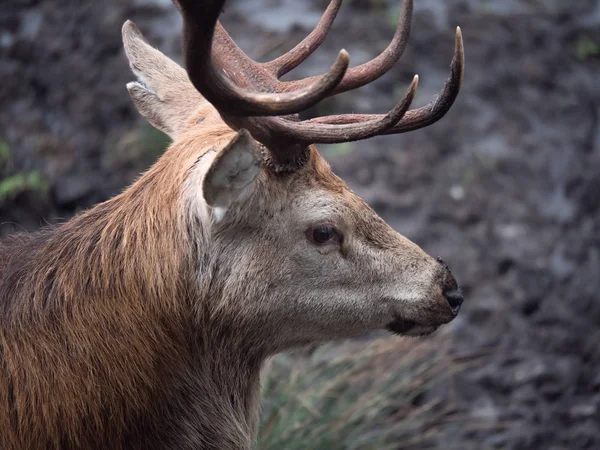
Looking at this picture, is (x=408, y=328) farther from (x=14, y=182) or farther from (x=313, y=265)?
(x=14, y=182)

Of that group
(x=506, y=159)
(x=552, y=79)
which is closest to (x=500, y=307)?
(x=506, y=159)

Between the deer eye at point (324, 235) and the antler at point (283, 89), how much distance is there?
0.89ft

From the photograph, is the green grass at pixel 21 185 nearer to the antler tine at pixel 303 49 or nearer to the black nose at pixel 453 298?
the antler tine at pixel 303 49

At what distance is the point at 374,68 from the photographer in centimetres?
326

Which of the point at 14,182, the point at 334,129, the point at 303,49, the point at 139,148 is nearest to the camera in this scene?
the point at 334,129

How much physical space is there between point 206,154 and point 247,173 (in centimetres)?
27

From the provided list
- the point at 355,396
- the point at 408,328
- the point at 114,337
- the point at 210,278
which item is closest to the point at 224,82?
the point at 210,278

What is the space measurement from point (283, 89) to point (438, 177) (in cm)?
366

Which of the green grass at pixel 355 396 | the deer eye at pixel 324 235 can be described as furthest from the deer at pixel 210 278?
the green grass at pixel 355 396

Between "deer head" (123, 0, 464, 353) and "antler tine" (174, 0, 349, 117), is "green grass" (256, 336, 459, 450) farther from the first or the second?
"antler tine" (174, 0, 349, 117)

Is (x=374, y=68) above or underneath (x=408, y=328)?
above

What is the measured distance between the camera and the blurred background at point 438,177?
5004 mm

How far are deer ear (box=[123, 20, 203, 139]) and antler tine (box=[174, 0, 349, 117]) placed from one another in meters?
0.80

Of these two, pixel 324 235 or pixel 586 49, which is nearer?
pixel 324 235
